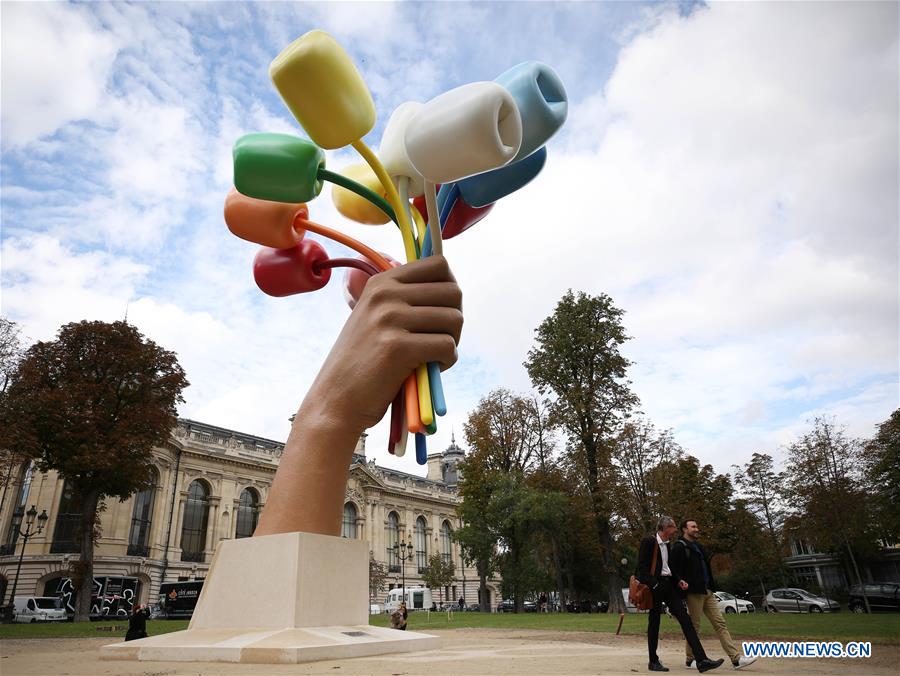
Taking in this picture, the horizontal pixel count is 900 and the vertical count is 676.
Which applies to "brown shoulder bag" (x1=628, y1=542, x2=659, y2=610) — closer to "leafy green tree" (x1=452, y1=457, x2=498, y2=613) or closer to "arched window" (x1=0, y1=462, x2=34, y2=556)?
"leafy green tree" (x1=452, y1=457, x2=498, y2=613)

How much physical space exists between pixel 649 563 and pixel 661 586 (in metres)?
0.24

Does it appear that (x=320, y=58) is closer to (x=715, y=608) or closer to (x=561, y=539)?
(x=715, y=608)

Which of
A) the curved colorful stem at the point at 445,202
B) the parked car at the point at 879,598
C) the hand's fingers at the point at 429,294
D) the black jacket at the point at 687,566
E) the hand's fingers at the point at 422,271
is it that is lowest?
the parked car at the point at 879,598

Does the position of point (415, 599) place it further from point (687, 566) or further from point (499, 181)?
point (499, 181)

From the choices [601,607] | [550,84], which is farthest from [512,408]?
[550,84]

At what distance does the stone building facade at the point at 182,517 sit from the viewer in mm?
31141

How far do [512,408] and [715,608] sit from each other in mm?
24382

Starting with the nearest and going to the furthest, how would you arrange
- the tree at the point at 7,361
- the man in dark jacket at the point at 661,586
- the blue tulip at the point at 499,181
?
1. the man in dark jacket at the point at 661,586
2. the blue tulip at the point at 499,181
3. the tree at the point at 7,361

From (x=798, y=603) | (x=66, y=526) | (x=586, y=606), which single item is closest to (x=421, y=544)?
(x=586, y=606)

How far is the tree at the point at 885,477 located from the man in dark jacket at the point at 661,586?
83.0 ft

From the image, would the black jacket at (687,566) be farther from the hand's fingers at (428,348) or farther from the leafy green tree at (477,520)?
the leafy green tree at (477,520)

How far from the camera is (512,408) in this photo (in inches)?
1198

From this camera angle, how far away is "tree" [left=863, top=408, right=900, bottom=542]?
25484mm

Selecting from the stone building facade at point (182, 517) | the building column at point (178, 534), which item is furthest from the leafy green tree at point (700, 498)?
the building column at point (178, 534)
